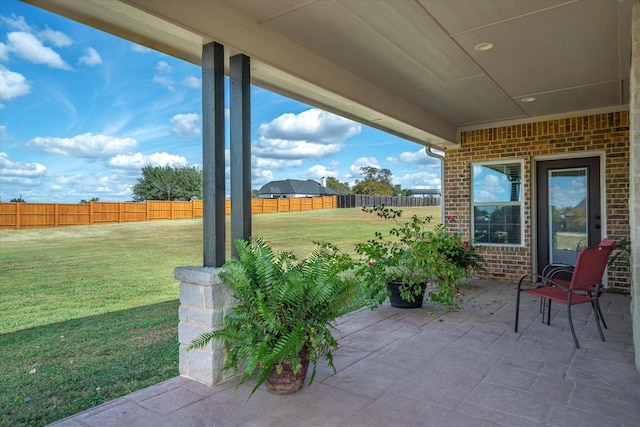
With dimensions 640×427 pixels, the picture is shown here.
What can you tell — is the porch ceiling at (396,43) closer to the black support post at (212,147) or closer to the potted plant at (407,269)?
the black support post at (212,147)

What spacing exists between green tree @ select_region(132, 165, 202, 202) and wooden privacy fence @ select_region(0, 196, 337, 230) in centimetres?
48

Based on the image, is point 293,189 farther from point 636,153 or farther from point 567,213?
point 636,153

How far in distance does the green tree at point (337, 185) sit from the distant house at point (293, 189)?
79cm

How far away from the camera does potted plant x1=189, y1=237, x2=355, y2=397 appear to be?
2.11m

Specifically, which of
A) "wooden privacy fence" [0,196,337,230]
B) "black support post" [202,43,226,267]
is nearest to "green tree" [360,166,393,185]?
"wooden privacy fence" [0,196,337,230]

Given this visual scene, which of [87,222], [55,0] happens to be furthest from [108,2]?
[87,222]

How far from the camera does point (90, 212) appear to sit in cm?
1038

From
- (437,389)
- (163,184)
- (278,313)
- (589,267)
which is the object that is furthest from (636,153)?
(163,184)

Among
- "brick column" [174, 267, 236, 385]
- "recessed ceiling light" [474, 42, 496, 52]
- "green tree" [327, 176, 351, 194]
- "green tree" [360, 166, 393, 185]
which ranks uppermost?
"green tree" [360, 166, 393, 185]

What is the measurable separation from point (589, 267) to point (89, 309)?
217 inches

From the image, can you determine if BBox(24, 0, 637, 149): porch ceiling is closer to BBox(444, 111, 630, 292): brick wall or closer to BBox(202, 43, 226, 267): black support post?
BBox(202, 43, 226, 267): black support post

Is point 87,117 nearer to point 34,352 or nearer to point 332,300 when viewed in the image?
point 34,352

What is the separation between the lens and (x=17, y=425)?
1.98 metres

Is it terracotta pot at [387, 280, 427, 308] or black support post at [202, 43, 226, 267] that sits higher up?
black support post at [202, 43, 226, 267]
